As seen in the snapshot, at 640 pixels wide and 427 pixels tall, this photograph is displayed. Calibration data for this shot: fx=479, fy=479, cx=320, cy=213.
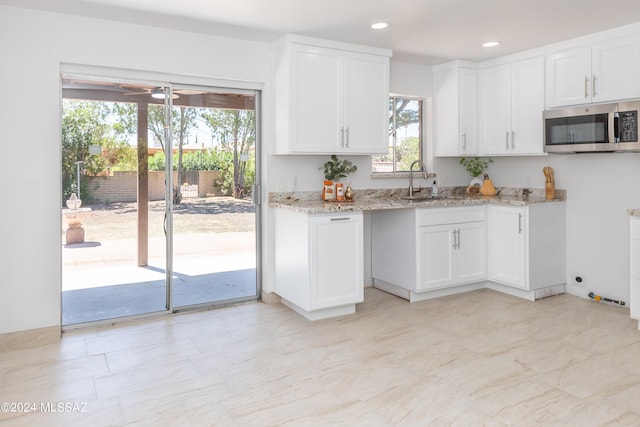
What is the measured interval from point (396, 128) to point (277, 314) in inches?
91.1

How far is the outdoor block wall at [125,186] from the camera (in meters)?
3.68

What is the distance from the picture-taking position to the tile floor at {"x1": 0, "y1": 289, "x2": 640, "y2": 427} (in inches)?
93.3

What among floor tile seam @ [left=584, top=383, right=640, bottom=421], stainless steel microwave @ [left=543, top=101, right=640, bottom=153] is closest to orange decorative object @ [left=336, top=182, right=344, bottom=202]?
stainless steel microwave @ [left=543, top=101, right=640, bottom=153]

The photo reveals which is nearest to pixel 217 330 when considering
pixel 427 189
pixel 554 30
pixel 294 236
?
pixel 294 236

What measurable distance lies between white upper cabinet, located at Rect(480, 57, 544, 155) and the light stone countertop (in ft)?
1.61

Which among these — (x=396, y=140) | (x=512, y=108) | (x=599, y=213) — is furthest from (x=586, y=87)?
(x=396, y=140)

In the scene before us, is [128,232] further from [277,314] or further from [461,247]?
[461,247]

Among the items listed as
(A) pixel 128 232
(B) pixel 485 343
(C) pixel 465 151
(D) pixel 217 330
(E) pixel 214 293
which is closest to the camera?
(B) pixel 485 343

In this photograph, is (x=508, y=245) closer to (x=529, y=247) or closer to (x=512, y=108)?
(x=529, y=247)

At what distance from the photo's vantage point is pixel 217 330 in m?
3.61

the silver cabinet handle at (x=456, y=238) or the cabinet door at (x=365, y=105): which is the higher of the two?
the cabinet door at (x=365, y=105)

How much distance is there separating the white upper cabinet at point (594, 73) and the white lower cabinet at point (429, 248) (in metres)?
1.25

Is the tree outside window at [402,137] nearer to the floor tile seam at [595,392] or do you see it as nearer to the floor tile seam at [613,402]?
the floor tile seam at [595,392]

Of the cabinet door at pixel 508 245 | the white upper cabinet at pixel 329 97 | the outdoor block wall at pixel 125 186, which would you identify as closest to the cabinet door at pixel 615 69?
the cabinet door at pixel 508 245
